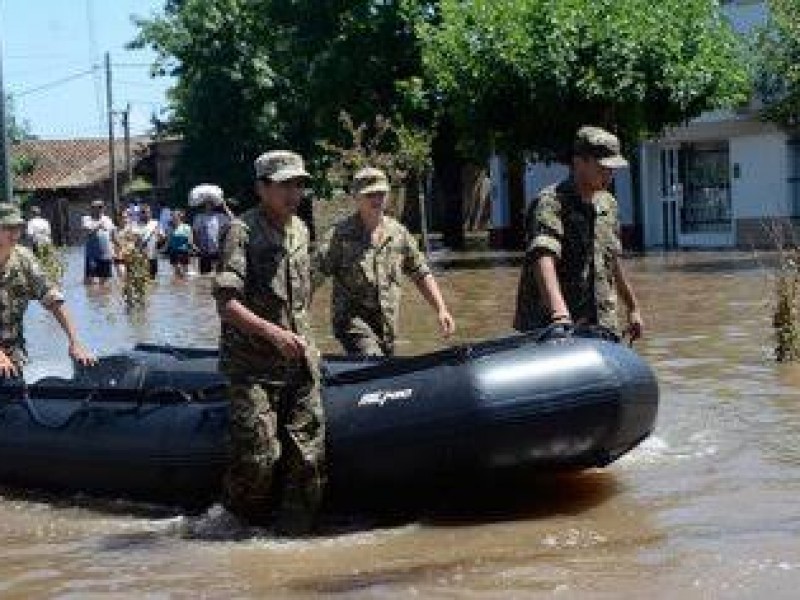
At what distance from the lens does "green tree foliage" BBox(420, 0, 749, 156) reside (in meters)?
25.0

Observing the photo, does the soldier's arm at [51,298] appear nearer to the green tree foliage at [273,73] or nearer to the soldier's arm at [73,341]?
the soldier's arm at [73,341]

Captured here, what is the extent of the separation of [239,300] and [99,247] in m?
21.1

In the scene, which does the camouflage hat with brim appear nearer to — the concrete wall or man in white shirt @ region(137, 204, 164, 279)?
man in white shirt @ region(137, 204, 164, 279)

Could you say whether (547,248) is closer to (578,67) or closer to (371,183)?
(371,183)

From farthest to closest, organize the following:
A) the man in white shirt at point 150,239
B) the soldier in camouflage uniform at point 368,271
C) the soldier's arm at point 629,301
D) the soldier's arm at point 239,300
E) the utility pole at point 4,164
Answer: the man in white shirt at point 150,239 < the utility pole at point 4,164 < the soldier in camouflage uniform at point 368,271 < the soldier's arm at point 629,301 < the soldier's arm at point 239,300

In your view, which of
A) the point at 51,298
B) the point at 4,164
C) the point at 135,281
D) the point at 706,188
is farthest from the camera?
the point at 706,188

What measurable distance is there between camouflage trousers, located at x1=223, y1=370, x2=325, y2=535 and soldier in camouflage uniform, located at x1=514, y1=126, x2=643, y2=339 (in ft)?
4.07

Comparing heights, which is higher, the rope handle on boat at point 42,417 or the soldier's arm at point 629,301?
the soldier's arm at point 629,301

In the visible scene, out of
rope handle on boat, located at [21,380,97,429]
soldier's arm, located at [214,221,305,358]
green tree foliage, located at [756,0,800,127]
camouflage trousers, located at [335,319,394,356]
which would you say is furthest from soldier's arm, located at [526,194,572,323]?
green tree foliage, located at [756,0,800,127]

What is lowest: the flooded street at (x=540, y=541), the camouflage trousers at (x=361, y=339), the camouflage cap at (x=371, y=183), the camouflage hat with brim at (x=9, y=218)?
the flooded street at (x=540, y=541)

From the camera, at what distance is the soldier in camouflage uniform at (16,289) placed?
8.52 metres

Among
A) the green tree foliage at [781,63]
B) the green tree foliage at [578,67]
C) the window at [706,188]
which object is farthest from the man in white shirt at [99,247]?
the window at [706,188]

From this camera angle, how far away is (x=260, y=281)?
6734mm

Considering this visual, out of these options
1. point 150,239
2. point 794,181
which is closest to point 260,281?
point 150,239
